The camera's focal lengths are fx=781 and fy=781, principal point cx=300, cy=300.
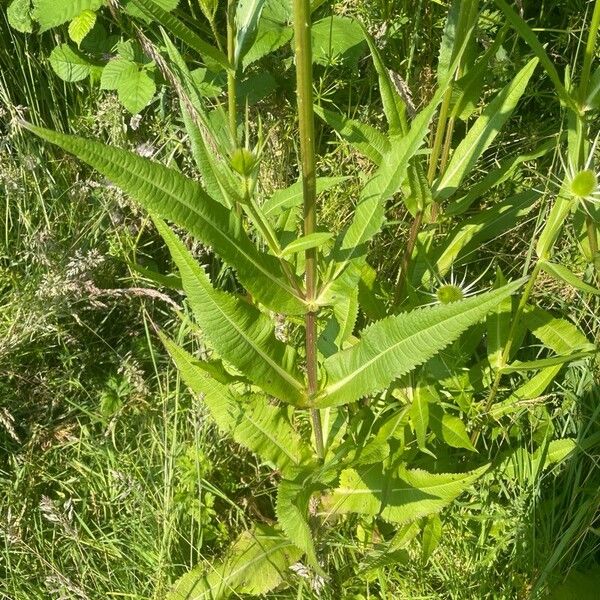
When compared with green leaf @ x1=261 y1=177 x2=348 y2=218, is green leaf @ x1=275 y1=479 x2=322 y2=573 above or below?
below

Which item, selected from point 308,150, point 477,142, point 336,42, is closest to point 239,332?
point 308,150

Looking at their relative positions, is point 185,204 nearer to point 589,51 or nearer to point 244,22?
point 244,22

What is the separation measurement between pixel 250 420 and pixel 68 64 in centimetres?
156

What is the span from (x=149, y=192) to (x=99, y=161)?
0.35 feet

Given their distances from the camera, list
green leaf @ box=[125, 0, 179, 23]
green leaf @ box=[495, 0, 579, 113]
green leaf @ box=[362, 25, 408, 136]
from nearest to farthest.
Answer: green leaf @ box=[495, 0, 579, 113]
green leaf @ box=[362, 25, 408, 136]
green leaf @ box=[125, 0, 179, 23]

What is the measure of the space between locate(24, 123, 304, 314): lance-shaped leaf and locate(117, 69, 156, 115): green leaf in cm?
120

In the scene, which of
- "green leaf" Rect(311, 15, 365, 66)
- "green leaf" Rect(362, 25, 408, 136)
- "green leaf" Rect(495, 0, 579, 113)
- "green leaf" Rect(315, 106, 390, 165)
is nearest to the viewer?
"green leaf" Rect(495, 0, 579, 113)

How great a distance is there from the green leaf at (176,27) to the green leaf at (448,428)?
1.07m

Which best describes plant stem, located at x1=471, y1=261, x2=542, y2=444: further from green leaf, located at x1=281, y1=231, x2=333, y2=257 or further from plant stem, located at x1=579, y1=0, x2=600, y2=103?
green leaf, located at x1=281, y1=231, x2=333, y2=257

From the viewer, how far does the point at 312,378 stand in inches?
71.6

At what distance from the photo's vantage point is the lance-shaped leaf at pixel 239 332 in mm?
1577

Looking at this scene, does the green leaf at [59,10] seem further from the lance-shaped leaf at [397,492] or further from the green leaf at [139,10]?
the lance-shaped leaf at [397,492]

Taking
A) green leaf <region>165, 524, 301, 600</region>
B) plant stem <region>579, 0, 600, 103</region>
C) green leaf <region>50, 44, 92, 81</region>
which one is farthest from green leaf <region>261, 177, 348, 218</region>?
green leaf <region>50, 44, 92, 81</region>

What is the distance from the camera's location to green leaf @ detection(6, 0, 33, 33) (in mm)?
2701
